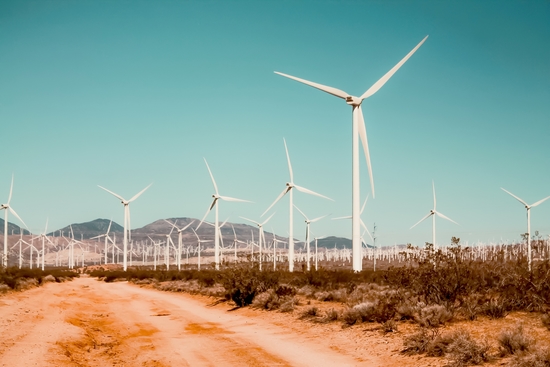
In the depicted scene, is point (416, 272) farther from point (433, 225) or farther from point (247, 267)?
point (433, 225)

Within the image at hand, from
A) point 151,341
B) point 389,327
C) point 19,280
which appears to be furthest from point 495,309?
point 19,280

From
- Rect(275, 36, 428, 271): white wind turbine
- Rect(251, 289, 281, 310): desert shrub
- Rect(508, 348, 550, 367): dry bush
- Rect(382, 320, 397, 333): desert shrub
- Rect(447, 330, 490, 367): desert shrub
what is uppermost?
Rect(275, 36, 428, 271): white wind turbine

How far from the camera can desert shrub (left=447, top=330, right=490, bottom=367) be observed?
11.3 meters

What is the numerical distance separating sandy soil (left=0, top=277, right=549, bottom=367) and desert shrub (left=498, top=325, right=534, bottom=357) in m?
0.65

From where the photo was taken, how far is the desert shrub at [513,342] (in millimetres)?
11484

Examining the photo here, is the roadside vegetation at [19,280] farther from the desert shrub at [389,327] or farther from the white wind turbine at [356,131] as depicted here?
the desert shrub at [389,327]

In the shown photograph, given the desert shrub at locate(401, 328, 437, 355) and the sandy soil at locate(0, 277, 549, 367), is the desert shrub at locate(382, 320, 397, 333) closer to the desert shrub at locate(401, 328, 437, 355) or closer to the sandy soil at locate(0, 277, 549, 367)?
the sandy soil at locate(0, 277, 549, 367)

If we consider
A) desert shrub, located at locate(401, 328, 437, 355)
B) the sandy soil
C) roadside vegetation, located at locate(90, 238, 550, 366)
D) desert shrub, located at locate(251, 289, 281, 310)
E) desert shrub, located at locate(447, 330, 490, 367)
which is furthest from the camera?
desert shrub, located at locate(251, 289, 281, 310)

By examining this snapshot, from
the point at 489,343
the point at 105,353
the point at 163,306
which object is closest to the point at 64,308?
the point at 163,306

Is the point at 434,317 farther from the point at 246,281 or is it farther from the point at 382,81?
the point at 382,81

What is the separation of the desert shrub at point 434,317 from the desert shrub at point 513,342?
3.28 m

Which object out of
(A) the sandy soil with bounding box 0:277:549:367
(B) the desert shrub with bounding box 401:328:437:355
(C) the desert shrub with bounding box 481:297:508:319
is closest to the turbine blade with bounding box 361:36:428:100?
(A) the sandy soil with bounding box 0:277:549:367

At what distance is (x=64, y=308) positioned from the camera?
25.7m

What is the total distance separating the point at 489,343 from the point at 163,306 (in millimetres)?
19450
